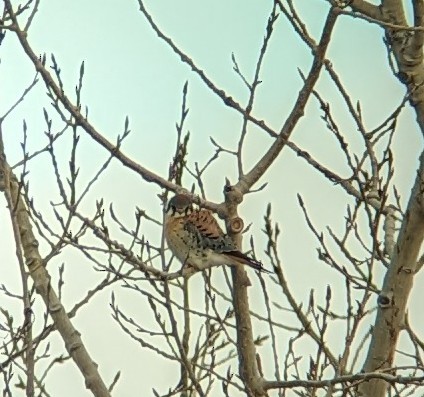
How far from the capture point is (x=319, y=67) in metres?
3.39

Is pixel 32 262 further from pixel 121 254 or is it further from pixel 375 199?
pixel 375 199

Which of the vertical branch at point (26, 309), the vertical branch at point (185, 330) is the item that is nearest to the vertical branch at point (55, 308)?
the vertical branch at point (26, 309)

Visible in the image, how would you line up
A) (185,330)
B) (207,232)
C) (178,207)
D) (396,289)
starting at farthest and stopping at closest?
(178,207) < (207,232) < (185,330) < (396,289)

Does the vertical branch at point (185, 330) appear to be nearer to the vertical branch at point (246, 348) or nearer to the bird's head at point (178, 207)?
the vertical branch at point (246, 348)

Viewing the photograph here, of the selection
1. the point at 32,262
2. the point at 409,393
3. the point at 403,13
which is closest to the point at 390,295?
the point at 409,393

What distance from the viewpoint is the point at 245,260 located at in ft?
13.8

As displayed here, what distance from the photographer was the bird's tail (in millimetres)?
3952

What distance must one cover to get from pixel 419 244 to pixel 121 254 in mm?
1279

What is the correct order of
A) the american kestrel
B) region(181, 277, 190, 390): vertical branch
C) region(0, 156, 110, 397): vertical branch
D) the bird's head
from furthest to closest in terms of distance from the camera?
the bird's head < the american kestrel < region(181, 277, 190, 390): vertical branch < region(0, 156, 110, 397): vertical branch

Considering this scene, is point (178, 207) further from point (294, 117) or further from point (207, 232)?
point (294, 117)

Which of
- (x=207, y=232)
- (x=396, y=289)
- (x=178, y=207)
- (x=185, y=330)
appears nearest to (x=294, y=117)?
(x=396, y=289)

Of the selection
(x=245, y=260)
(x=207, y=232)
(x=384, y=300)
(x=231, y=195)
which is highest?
(x=207, y=232)

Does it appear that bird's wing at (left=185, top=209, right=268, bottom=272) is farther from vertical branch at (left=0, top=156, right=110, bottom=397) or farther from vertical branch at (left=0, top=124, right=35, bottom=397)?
vertical branch at (left=0, top=124, right=35, bottom=397)

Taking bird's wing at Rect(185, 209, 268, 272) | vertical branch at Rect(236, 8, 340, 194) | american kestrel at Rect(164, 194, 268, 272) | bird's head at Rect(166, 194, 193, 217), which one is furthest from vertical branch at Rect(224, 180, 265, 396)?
bird's head at Rect(166, 194, 193, 217)
